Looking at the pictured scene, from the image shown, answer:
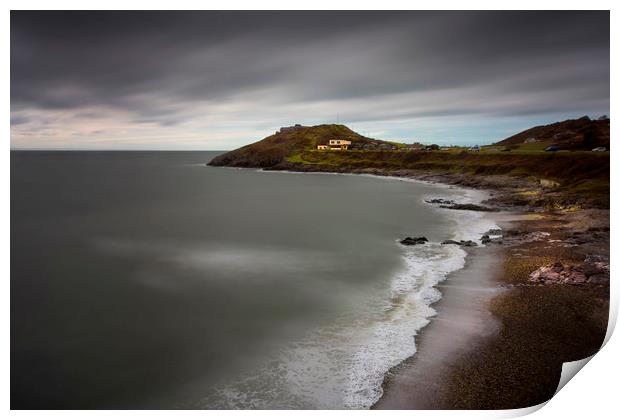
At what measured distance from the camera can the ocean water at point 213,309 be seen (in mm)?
6027

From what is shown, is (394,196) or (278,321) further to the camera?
(394,196)

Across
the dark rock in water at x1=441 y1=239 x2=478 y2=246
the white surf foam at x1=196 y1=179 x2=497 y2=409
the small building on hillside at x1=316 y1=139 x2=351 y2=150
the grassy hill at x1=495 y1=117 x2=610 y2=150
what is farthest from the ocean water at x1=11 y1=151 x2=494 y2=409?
the small building on hillside at x1=316 y1=139 x2=351 y2=150

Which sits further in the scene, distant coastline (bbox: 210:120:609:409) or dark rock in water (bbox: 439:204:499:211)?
dark rock in water (bbox: 439:204:499:211)

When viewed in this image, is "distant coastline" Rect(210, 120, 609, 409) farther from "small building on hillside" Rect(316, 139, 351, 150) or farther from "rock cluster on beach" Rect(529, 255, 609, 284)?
"small building on hillside" Rect(316, 139, 351, 150)

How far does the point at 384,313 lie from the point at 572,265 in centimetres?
512

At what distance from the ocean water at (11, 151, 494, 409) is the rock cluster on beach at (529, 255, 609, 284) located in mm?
2341

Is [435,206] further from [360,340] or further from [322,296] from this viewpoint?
[360,340]

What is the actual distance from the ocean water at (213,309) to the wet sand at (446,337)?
0.82 ft

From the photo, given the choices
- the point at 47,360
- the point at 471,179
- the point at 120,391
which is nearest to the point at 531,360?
the point at 120,391

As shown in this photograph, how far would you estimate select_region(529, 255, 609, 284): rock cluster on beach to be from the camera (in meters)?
8.95

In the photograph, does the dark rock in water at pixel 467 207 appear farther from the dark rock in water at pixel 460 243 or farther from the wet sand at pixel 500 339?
the wet sand at pixel 500 339

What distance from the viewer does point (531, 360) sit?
623 centimetres

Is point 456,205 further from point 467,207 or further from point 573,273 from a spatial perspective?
point 573,273

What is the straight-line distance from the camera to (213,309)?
8688mm
